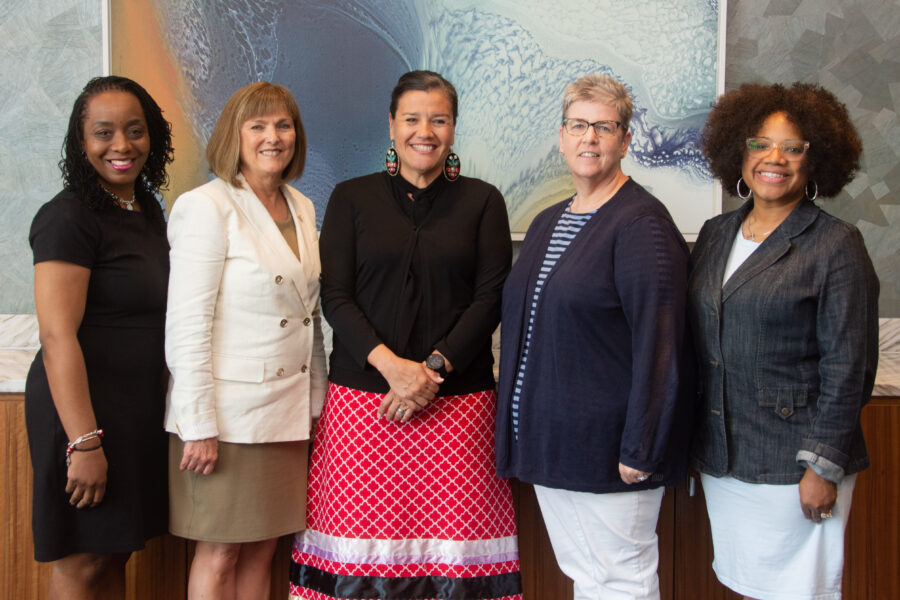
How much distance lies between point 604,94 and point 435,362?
81cm

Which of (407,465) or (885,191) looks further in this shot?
(885,191)

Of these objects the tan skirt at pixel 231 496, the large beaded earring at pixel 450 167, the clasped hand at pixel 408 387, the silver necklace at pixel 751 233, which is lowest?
the tan skirt at pixel 231 496

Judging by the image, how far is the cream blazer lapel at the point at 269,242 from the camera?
1.88 metres

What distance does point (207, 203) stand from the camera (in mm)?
1824

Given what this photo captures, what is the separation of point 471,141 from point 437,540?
1565 mm

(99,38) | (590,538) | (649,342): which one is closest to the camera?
(649,342)

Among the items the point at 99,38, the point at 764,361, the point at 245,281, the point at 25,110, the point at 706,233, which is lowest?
the point at 764,361

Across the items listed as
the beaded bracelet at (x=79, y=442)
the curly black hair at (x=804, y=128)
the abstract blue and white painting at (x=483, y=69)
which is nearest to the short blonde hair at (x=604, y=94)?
the curly black hair at (x=804, y=128)

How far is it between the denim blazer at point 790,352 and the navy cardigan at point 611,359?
87mm

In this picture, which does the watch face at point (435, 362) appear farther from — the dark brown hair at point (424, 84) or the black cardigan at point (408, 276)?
the dark brown hair at point (424, 84)

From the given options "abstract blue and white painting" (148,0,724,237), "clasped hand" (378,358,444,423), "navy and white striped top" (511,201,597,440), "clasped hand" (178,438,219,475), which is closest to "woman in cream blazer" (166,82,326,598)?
"clasped hand" (178,438,219,475)

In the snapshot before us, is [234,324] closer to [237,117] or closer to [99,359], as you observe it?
[99,359]

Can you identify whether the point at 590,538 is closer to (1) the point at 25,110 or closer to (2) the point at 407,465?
(2) the point at 407,465

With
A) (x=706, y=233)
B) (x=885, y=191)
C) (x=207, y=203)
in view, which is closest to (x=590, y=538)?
(x=706, y=233)
